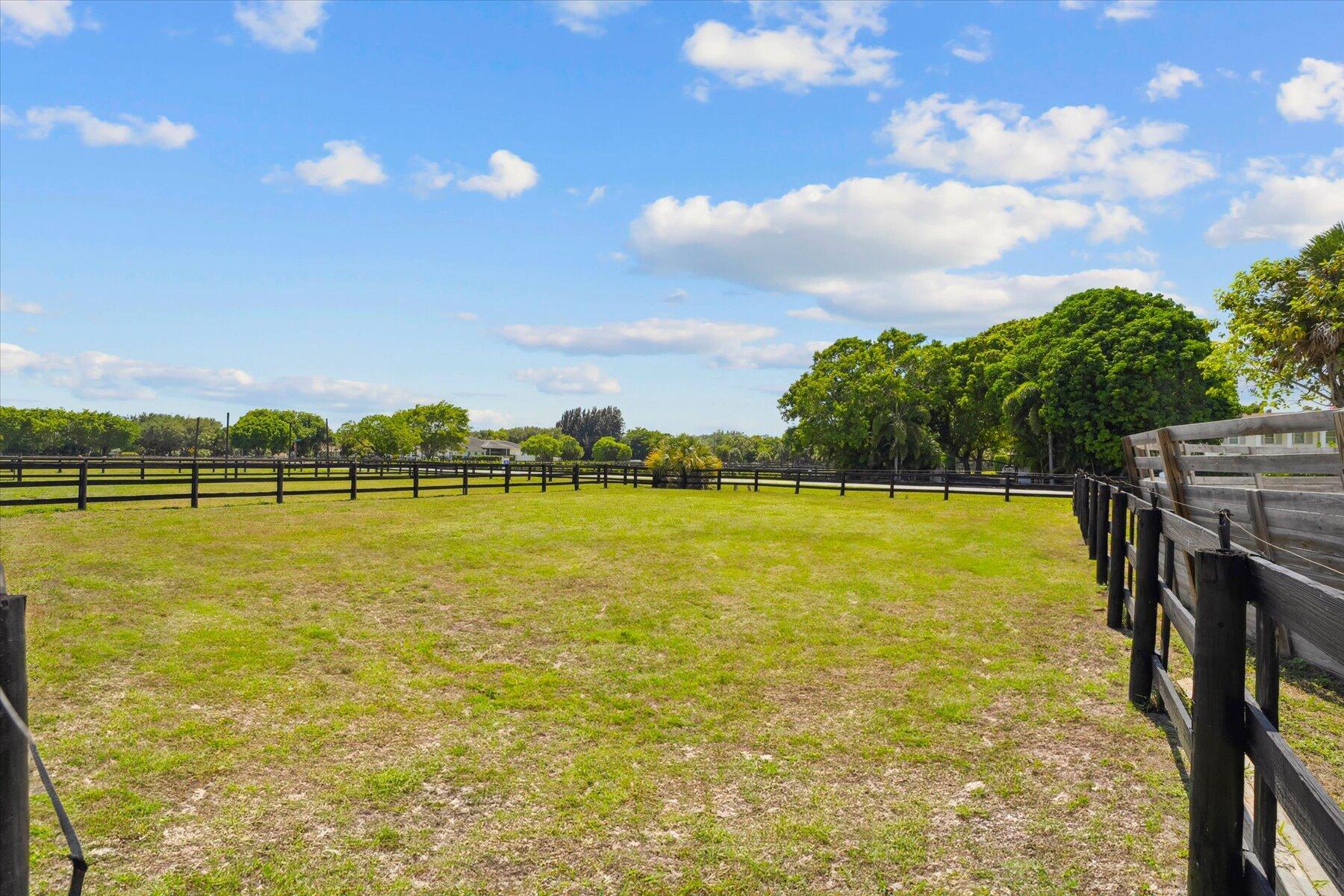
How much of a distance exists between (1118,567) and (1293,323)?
19474 millimetres

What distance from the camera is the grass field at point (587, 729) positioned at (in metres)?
3.97

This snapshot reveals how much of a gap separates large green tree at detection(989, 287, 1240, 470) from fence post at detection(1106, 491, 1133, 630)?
111ft

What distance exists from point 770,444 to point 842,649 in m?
170

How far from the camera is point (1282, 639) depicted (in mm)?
6047

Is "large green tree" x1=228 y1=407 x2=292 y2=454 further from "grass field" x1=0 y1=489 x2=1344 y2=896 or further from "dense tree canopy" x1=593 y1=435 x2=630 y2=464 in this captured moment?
"grass field" x1=0 y1=489 x2=1344 y2=896

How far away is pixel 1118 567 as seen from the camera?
769cm

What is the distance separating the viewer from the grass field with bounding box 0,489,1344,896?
13.0 ft

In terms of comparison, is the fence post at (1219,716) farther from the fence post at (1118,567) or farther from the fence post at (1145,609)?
the fence post at (1118,567)

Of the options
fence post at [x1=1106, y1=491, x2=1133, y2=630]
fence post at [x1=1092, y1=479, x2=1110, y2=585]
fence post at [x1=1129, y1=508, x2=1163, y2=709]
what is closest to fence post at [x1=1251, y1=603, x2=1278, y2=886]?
fence post at [x1=1129, y1=508, x2=1163, y2=709]

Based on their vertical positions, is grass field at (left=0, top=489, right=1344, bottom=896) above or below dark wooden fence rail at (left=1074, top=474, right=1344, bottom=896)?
below

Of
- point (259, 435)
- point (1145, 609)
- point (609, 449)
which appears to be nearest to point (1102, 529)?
point (1145, 609)

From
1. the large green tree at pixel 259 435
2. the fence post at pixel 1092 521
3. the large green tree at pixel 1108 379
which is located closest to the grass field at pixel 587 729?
the fence post at pixel 1092 521

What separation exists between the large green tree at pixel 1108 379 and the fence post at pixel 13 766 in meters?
42.3

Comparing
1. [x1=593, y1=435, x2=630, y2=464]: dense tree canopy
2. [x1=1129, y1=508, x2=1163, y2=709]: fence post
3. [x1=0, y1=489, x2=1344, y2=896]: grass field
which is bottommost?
[x1=0, y1=489, x2=1344, y2=896]: grass field
